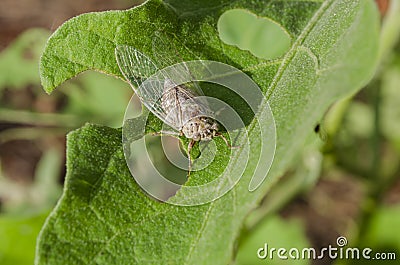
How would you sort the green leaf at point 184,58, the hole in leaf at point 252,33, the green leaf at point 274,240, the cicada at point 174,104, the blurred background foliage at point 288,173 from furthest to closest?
the green leaf at point 274,240 → the blurred background foliage at point 288,173 → the hole in leaf at point 252,33 → the cicada at point 174,104 → the green leaf at point 184,58

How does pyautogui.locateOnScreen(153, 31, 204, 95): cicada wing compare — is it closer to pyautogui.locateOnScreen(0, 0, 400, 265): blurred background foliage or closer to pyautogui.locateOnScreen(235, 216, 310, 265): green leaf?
pyautogui.locateOnScreen(0, 0, 400, 265): blurred background foliage

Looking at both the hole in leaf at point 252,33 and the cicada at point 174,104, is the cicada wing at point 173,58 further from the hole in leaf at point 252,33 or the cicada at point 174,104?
the hole in leaf at point 252,33

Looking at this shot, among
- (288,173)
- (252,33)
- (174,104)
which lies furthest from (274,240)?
(174,104)

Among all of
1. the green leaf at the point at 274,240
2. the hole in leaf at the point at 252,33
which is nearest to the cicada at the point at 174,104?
the hole in leaf at the point at 252,33

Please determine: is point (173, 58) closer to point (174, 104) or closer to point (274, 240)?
point (174, 104)

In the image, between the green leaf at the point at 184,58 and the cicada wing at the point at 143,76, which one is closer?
the green leaf at the point at 184,58

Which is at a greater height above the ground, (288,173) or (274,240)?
(288,173)

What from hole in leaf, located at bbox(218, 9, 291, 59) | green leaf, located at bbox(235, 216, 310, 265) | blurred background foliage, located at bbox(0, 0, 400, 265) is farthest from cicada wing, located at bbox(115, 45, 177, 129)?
green leaf, located at bbox(235, 216, 310, 265)
